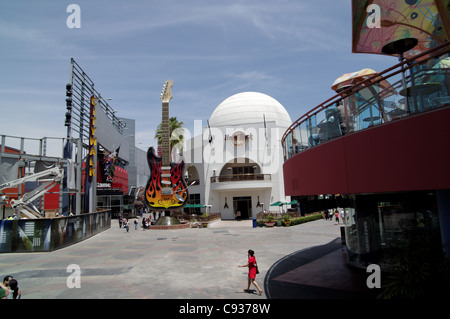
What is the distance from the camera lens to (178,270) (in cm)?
1352

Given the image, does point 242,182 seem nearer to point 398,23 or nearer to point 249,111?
point 249,111

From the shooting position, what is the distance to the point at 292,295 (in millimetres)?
9945

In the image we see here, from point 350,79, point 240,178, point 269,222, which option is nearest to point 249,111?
point 240,178

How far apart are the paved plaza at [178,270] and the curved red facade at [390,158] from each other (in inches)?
180

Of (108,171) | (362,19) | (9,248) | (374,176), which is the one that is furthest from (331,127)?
(108,171)

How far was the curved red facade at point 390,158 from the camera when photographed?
5199mm

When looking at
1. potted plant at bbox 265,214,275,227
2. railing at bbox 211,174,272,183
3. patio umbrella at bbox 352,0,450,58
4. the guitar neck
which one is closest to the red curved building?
patio umbrella at bbox 352,0,450,58

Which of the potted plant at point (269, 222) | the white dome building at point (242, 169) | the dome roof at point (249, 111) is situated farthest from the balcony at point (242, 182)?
the dome roof at point (249, 111)

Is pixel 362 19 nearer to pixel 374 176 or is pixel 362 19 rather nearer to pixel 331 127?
pixel 331 127

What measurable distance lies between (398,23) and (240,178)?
32.3 metres

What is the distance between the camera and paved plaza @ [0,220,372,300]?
10359 mm

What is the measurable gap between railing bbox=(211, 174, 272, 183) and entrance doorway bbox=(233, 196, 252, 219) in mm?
2883
